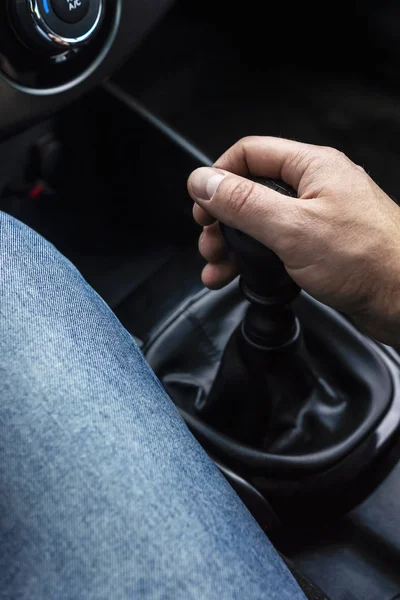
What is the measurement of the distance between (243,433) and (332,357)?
0.16 meters

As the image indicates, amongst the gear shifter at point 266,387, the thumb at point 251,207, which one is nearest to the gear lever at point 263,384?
the gear shifter at point 266,387

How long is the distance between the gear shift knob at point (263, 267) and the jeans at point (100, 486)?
0.50ft

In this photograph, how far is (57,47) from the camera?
0.78 metres

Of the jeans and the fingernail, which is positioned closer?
the jeans

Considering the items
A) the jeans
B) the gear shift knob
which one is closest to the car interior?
the gear shift knob

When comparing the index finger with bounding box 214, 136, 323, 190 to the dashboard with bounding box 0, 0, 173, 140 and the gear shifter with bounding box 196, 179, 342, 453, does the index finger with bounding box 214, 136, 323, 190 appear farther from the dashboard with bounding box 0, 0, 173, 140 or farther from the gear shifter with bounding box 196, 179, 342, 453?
the dashboard with bounding box 0, 0, 173, 140

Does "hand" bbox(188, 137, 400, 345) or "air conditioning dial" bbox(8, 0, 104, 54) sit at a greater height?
"air conditioning dial" bbox(8, 0, 104, 54)

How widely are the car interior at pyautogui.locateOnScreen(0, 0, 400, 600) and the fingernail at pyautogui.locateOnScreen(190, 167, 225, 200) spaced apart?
58mm

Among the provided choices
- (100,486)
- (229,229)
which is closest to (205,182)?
(229,229)

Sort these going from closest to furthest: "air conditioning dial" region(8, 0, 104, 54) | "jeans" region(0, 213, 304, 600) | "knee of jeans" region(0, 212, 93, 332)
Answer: "jeans" region(0, 213, 304, 600) → "knee of jeans" region(0, 212, 93, 332) → "air conditioning dial" region(8, 0, 104, 54)

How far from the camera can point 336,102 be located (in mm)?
1351

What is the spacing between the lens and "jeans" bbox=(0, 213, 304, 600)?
1.50 feet

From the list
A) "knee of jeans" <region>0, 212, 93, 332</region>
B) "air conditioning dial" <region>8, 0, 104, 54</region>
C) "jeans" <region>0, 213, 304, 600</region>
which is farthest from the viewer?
"air conditioning dial" <region>8, 0, 104, 54</region>

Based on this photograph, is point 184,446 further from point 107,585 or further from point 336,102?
point 336,102
